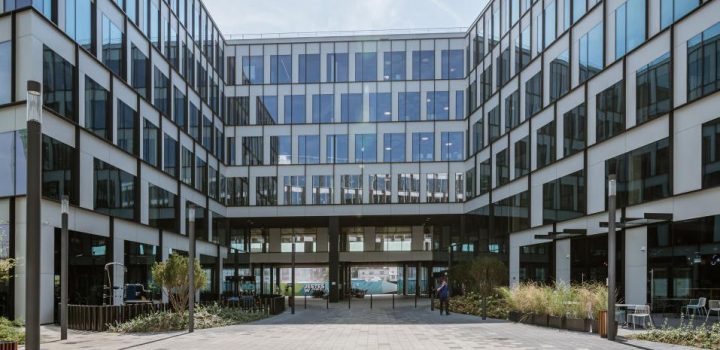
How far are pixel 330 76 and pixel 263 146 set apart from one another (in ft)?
24.7

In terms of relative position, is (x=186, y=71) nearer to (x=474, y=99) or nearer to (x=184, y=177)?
(x=184, y=177)

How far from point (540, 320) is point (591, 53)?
1471cm

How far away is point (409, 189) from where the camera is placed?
5503 centimetres

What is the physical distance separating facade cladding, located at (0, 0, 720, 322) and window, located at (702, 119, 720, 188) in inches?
4.1

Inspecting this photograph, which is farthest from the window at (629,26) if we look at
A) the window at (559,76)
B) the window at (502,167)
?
the window at (502,167)

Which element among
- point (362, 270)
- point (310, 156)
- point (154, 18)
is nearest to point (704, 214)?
point (154, 18)

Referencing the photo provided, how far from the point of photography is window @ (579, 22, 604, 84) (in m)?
31.8

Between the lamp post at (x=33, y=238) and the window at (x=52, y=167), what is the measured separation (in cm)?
1763

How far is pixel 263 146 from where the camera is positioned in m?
56.2

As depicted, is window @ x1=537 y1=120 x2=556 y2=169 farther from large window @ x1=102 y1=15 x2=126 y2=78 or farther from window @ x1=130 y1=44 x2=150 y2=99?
large window @ x1=102 y1=15 x2=126 y2=78

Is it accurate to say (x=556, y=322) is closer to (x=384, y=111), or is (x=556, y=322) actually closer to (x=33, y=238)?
(x=33, y=238)

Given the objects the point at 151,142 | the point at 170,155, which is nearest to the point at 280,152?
the point at 170,155

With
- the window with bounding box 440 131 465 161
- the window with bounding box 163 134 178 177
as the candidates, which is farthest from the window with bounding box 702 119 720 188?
the window with bounding box 440 131 465 161

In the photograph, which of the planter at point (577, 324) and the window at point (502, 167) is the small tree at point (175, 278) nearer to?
the planter at point (577, 324)
